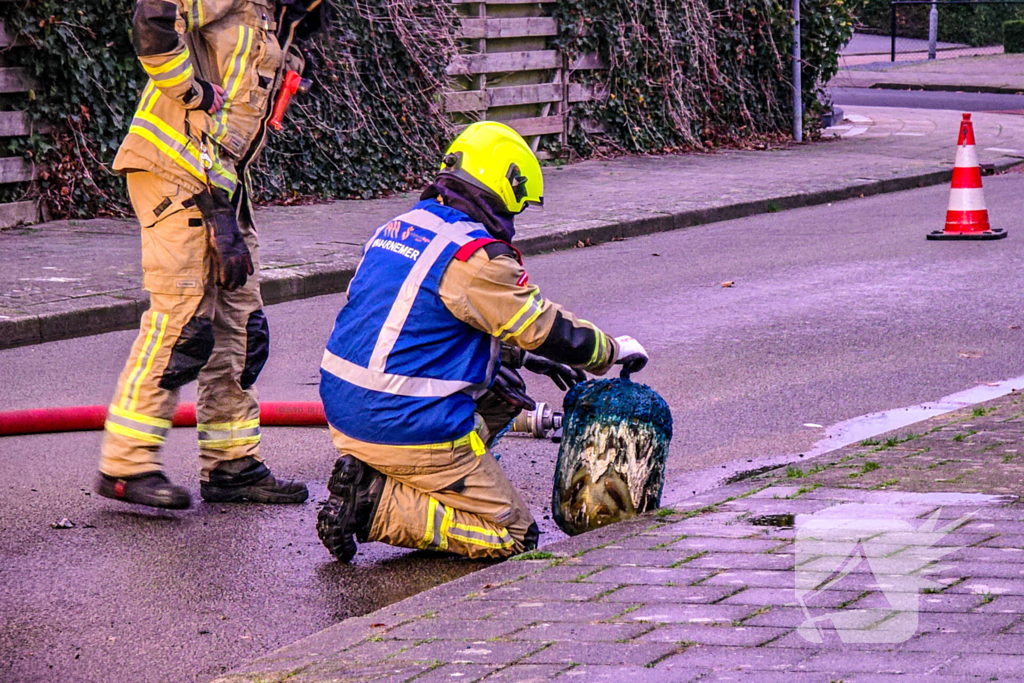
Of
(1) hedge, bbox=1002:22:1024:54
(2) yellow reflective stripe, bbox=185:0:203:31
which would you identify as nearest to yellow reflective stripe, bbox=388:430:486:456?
(2) yellow reflective stripe, bbox=185:0:203:31

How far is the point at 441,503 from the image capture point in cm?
456

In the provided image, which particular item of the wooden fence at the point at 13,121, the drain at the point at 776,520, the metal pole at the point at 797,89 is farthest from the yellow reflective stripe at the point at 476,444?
the metal pole at the point at 797,89

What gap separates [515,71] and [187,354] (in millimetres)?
11036

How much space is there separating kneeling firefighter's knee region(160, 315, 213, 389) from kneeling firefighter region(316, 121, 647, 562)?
1.91 feet

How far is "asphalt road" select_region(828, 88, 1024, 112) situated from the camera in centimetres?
2370

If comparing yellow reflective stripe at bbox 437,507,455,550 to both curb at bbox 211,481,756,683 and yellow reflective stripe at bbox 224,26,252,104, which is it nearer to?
curb at bbox 211,481,756,683

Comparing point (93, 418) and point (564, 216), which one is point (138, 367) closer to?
point (93, 418)

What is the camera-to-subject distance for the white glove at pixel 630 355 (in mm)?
4715

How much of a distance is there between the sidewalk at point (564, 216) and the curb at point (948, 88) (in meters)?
7.02

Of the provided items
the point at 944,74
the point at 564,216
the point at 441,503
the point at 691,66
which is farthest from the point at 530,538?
the point at 944,74

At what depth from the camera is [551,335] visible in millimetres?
4473

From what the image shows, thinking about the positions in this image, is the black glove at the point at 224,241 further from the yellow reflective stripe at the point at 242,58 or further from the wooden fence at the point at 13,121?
the wooden fence at the point at 13,121

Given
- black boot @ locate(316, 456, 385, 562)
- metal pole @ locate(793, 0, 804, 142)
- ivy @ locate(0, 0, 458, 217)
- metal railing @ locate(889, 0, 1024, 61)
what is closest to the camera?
black boot @ locate(316, 456, 385, 562)

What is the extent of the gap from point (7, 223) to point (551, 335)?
7457 mm
